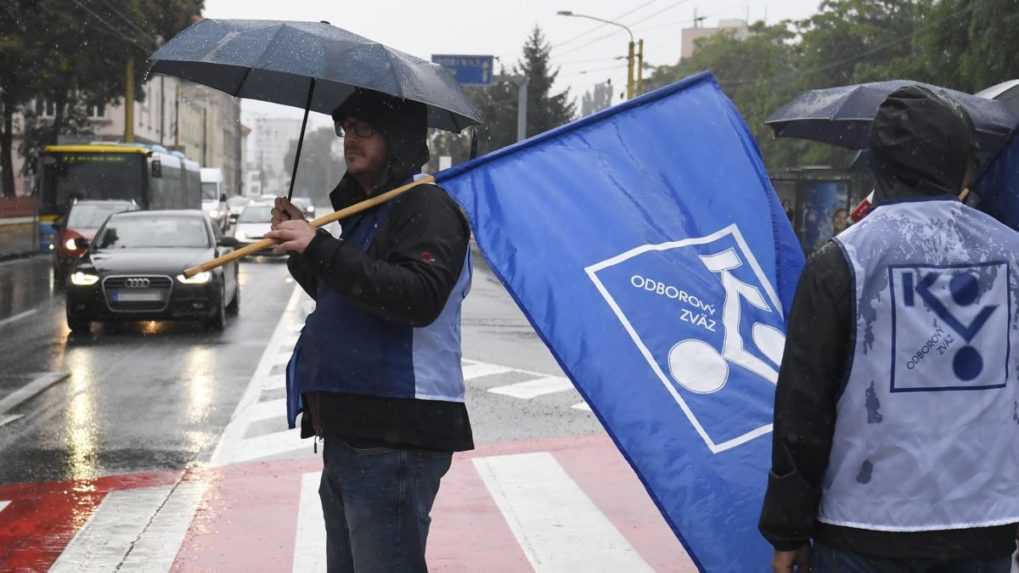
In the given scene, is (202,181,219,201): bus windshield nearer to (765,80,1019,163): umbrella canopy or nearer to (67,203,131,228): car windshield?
(67,203,131,228): car windshield

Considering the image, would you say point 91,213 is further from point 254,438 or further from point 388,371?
point 388,371

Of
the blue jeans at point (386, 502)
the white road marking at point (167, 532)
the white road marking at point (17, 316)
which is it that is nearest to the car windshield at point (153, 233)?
the white road marking at point (17, 316)

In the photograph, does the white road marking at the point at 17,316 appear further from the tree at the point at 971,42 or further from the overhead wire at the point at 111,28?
the overhead wire at the point at 111,28

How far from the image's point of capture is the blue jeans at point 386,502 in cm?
334

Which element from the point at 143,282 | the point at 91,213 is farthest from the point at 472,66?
the point at 143,282

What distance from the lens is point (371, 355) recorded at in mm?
3330

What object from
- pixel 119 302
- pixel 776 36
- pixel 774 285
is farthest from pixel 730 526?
pixel 776 36

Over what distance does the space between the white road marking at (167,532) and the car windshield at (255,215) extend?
31709 millimetres

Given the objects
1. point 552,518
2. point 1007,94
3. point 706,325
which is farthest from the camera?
point 552,518

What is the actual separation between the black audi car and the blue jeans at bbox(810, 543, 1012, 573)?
13343 mm

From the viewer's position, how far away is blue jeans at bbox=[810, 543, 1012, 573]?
112 inches

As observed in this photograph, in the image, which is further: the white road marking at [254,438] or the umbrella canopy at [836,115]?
the white road marking at [254,438]

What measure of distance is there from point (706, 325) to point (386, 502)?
0.90 metres

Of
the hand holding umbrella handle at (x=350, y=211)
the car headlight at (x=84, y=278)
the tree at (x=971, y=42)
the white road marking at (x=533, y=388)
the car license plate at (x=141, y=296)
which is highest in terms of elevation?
the tree at (x=971, y=42)
